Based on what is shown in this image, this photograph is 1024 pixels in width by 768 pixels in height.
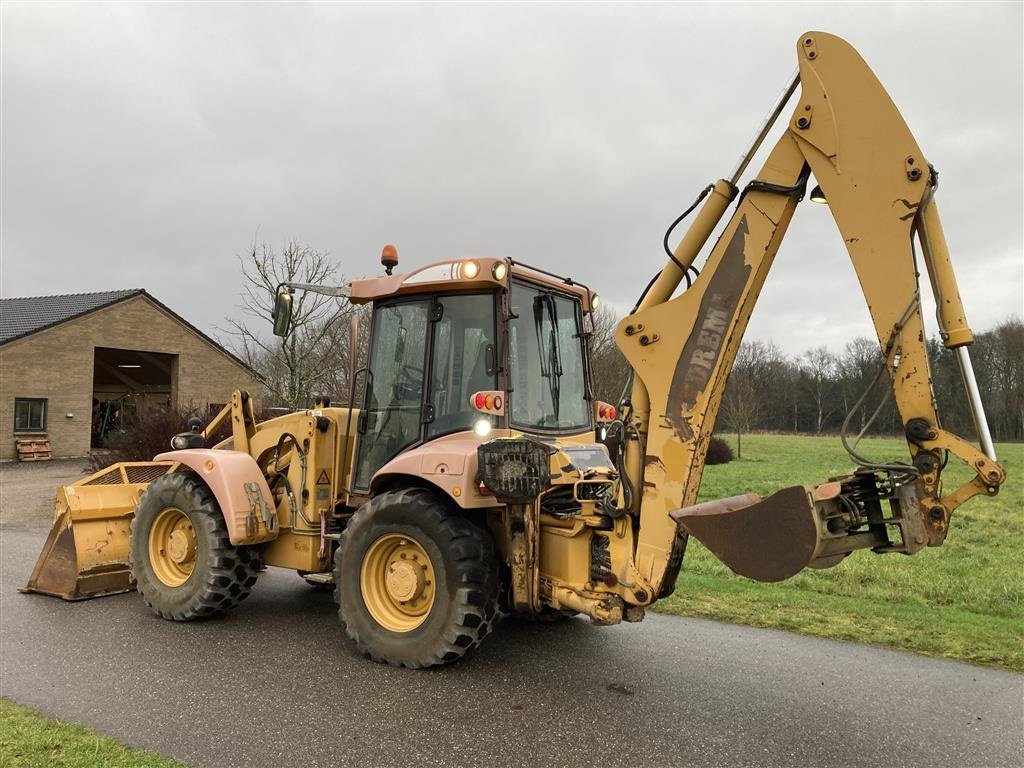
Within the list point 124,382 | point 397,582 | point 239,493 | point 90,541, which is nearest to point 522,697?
point 397,582

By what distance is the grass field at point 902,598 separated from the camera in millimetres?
5710

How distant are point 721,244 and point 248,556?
4.44 meters

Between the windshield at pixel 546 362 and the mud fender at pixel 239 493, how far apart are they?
7.64ft

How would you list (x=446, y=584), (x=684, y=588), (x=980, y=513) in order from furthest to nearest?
(x=980, y=513) → (x=684, y=588) → (x=446, y=584)

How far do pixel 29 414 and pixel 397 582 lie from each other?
23679 mm

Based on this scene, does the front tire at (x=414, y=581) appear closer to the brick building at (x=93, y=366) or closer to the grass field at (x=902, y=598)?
the grass field at (x=902, y=598)

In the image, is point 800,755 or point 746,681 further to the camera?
point 746,681

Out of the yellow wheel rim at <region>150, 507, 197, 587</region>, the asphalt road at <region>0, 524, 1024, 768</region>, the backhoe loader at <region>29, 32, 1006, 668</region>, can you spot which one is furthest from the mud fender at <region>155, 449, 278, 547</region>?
the asphalt road at <region>0, 524, 1024, 768</region>

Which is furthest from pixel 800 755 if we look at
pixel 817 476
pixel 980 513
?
pixel 817 476

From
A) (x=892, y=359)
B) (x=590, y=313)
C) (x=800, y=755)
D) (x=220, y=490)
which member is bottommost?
(x=800, y=755)

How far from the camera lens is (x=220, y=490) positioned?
19.3ft

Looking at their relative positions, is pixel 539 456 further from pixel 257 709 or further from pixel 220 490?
pixel 220 490

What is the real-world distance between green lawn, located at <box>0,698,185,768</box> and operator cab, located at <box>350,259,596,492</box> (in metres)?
2.39

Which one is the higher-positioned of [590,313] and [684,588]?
[590,313]
